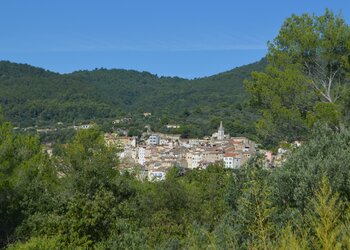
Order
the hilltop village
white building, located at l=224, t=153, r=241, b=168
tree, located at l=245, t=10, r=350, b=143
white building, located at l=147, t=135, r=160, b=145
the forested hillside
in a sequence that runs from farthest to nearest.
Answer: the forested hillside → white building, located at l=147, t=135, r=160, b=145 → white building, located at l=224, t=153, r=241, b=168 → the hilltop village → tree, located at l=245, t=10, r=350, b=143

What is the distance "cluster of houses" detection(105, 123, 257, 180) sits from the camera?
63.8m

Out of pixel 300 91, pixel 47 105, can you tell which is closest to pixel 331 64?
pixel 300 91

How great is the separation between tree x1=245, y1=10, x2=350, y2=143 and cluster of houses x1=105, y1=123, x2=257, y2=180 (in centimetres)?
4739

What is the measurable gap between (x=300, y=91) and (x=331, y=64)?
3.41 feet

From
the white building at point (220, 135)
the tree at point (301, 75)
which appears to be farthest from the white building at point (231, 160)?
the tree at point (301, 75)

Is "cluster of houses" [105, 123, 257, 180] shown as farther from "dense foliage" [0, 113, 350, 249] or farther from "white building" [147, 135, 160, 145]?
"dense foliage" [0, 113, 350, 249]

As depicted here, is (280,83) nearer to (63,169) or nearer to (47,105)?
(63,169)

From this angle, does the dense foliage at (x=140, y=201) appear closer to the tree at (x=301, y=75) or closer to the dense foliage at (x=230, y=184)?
the dense foliage at (x=230, y=184)

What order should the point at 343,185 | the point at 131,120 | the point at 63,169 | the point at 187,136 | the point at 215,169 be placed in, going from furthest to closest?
the point at 131,120, the point at 187,136, the point at 215,169, the point at 63,169, the point at 343,185

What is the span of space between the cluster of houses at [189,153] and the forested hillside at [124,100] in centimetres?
594

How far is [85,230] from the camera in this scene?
10.3 m

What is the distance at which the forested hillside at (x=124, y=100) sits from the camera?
9944 cm

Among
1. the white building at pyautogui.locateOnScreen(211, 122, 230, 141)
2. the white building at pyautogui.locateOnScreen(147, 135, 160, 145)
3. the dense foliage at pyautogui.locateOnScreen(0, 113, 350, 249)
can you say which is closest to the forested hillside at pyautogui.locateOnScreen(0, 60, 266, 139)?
the white building at pyautogui.locateOnScreen(211, 122, 230, 141)

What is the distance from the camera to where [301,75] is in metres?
10.3
